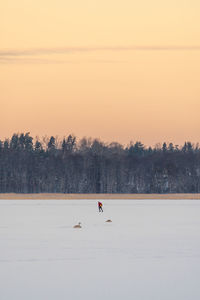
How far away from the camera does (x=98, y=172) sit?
118062 mm

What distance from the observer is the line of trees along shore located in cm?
11738

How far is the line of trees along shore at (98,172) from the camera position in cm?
11738
